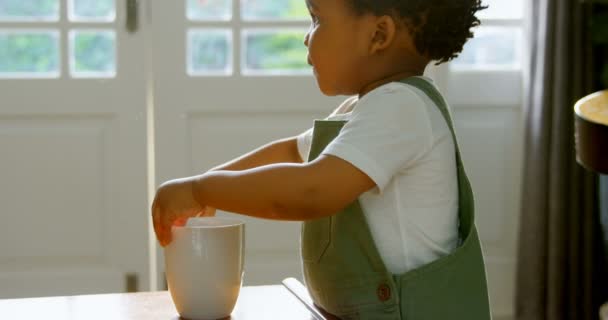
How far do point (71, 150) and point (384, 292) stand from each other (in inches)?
83.1

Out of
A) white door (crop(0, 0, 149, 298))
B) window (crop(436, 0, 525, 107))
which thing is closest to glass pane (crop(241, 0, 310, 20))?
white door (crop(0, 0, 149, 298))

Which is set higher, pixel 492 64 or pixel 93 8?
pixel 93 8

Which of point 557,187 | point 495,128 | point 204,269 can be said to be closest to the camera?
point 204,269

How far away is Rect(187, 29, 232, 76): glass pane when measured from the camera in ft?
9.54

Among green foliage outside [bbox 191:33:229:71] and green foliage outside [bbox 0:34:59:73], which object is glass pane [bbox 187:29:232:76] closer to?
green foliage outside [bbox 191:33:229:71]

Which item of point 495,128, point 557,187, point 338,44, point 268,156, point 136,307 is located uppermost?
point 338,44

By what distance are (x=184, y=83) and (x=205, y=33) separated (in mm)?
177

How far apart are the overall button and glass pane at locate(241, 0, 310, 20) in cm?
206

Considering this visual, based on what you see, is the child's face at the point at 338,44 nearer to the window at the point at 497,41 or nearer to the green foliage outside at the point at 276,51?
the green foliage outside at the point at 276,51

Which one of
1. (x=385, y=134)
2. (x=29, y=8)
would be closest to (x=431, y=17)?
(x=385, y=134)

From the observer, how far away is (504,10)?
3.11m

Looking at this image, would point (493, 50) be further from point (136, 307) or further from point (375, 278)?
point (136, 307)

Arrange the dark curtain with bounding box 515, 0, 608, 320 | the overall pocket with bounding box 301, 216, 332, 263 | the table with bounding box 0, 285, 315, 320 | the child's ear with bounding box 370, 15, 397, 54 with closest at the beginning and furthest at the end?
the table with bounding box 0, 285, 315, 320, the overall pocket with bounding box 301, 216, 332, 263, the child's ear with bounding box 370, 15, 397, 54, the dark curtain with bounding box 515, 0, 608, 320

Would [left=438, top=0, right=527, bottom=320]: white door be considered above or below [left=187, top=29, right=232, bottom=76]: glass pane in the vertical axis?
below
